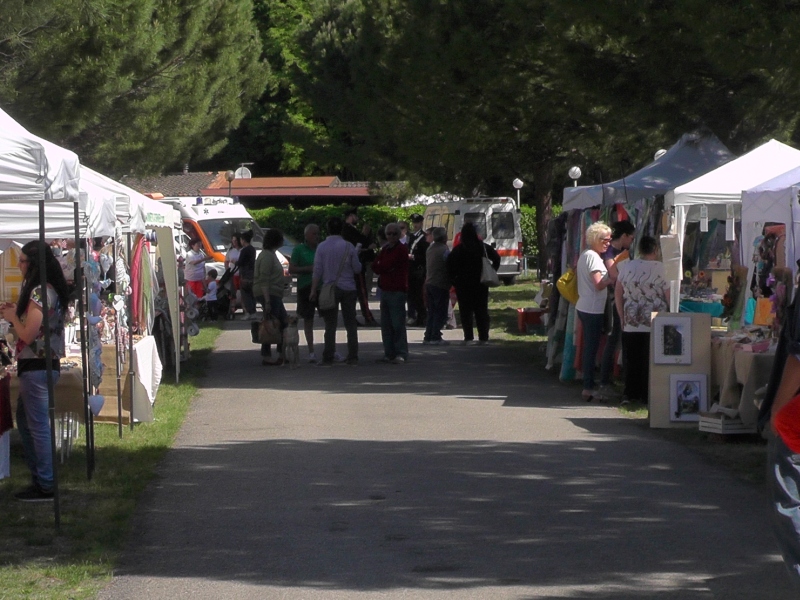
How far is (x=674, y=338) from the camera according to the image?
415 inches

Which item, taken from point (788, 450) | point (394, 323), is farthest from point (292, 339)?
point (788, 450)

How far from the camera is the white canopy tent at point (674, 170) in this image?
13.4 meters

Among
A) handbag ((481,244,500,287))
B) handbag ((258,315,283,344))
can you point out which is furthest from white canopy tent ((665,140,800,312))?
handbag ((258,315,283,344))

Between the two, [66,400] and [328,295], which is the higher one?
[328,295]

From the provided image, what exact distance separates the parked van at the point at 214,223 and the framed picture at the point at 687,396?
1561 cm

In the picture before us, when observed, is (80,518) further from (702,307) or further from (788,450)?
(702,307)

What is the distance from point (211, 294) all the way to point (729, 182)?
13.1m

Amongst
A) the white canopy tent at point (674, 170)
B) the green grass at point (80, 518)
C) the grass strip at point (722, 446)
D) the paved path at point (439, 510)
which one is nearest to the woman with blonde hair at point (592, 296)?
the paved path at point (439, 510)

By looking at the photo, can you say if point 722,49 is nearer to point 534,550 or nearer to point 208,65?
point 534,550

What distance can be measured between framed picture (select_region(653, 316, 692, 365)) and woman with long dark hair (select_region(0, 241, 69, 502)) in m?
5.33

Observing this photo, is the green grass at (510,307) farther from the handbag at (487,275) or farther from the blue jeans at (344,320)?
the blue jeans at (344,320)

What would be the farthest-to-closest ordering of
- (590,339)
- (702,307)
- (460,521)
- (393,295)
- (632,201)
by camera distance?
(393,295) → (632,201) → (702,307) → (590,339) → (460,521)

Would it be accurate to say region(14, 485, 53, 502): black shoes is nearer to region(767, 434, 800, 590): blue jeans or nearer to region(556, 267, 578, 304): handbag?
region(767, 434, 800, 590): blue jeans

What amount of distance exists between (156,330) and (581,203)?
17.7ft
